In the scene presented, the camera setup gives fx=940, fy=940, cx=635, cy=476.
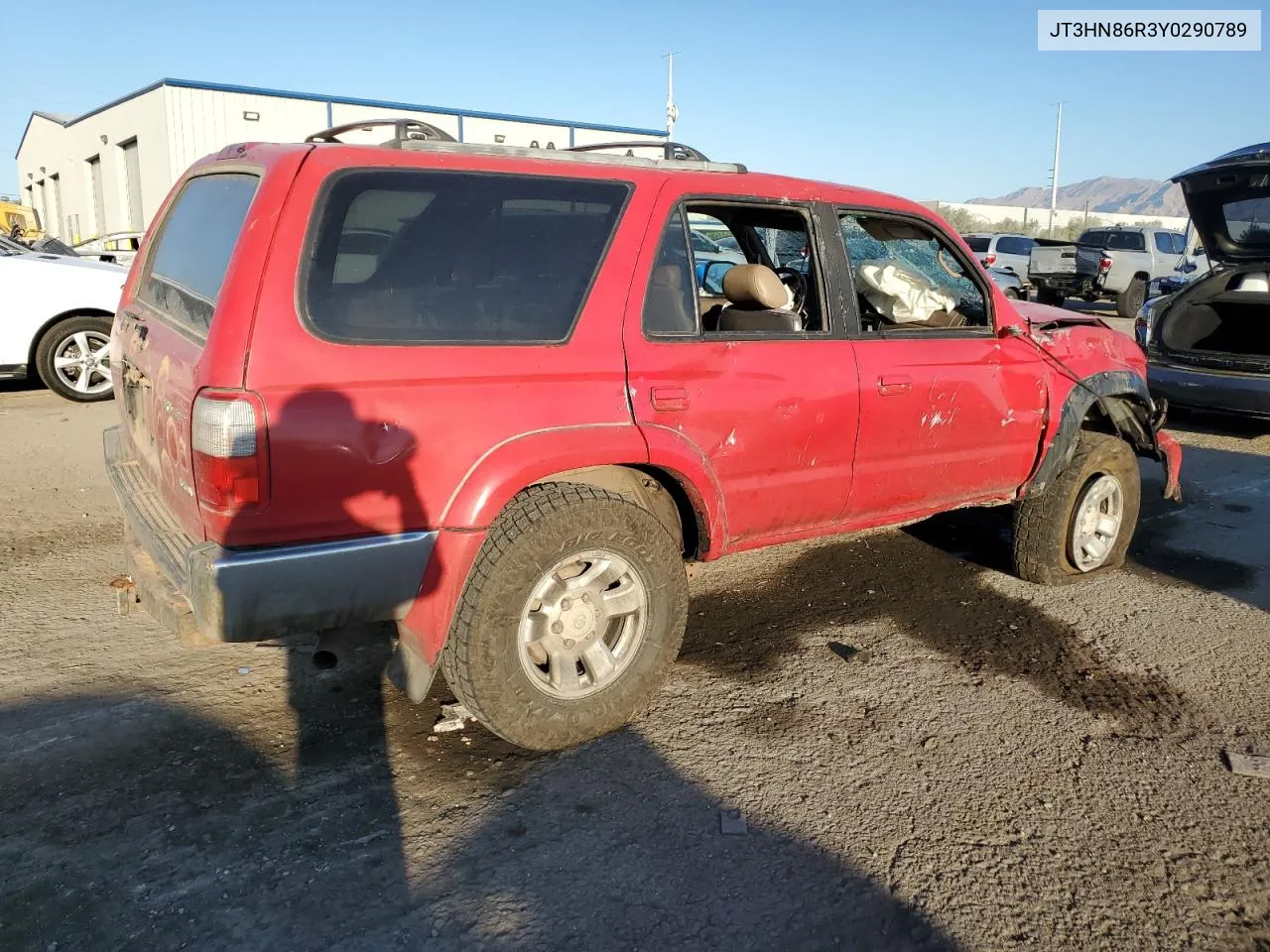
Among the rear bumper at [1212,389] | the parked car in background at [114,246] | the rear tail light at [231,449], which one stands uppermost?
the parked car in background at [114,246]

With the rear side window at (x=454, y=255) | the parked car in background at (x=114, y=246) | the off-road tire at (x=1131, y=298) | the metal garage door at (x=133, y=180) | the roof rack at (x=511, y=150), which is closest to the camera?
the rear side window at (x=454, y=255)

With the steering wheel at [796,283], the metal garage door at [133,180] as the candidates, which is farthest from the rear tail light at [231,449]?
the metal garage door at [133,180]

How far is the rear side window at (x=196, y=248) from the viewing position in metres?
2.77

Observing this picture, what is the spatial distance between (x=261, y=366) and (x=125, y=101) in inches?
1106

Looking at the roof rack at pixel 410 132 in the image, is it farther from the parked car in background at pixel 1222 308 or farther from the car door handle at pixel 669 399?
the parked car in background at pixel 1222 308

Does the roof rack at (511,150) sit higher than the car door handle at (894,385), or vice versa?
the roof rack at (511,150)

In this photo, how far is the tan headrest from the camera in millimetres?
3764

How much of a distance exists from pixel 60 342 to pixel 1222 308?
34.7ft

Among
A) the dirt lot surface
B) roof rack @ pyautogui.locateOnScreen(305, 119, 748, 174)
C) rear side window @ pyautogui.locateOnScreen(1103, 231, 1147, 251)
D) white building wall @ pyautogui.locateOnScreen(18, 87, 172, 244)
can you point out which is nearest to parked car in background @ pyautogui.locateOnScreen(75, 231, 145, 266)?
white building wall @ pyautogui.locateOnScreen(18, 87, 172, 244)

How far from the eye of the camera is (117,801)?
2.71m

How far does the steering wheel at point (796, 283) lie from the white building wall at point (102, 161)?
2306 centimetres

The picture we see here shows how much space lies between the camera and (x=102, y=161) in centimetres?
2817

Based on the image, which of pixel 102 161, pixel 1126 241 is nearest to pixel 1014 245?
pixel 1126 241

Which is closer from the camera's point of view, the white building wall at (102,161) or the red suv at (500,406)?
the red suv at (500,406)
